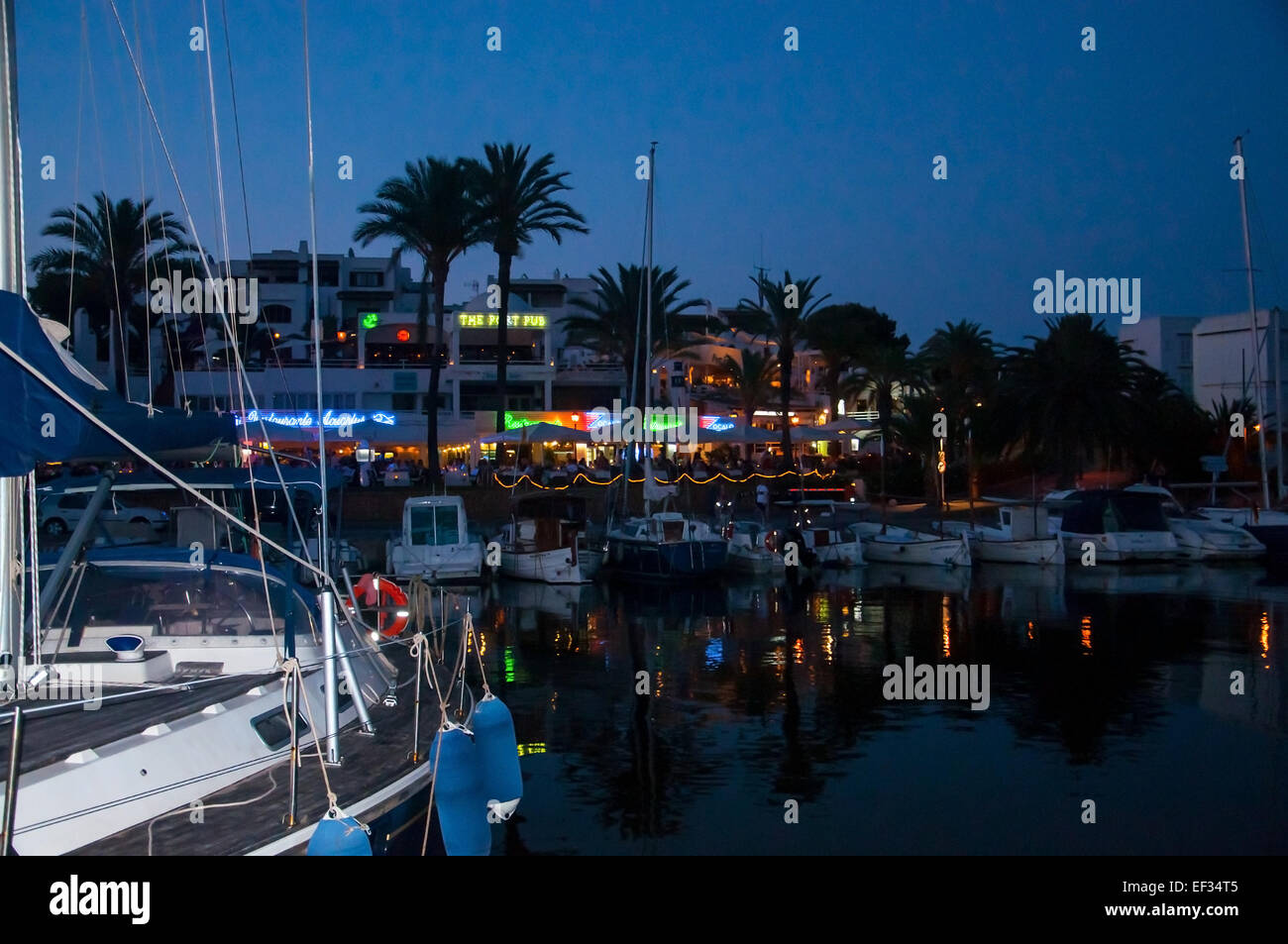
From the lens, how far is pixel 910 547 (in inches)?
1339

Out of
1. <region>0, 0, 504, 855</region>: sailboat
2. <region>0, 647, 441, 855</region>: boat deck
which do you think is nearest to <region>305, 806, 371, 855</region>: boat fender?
<region>0, 0, 504, 855</region>: sailboat

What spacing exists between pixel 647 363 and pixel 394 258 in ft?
179

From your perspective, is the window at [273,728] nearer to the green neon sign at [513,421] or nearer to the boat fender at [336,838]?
the boat fender at [336,838]

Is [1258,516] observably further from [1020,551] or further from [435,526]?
[435,526]

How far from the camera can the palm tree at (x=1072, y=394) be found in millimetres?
38781

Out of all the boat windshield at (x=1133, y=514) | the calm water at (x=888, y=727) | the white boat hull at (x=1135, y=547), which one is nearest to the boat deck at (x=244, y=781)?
the calm water at (x=888, y=727)

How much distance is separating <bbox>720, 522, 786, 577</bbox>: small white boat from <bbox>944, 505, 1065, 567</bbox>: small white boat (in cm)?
549

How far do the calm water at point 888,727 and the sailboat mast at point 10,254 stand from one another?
14.6 ft

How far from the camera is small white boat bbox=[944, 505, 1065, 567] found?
111ft

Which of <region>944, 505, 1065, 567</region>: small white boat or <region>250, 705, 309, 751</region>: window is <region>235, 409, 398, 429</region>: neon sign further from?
<region>250, 705, 309, 751</region>: window

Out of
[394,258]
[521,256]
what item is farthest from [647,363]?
[394,258]

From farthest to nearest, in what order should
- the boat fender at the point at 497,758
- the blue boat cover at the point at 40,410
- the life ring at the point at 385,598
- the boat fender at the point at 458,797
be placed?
1. the life ring at the point at 385,598
2. the boat fender at the point at 497,758
3. the boat fender at the point at 458,797
4. the blue boat cover at the point at 40,410

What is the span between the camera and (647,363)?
34531mm
